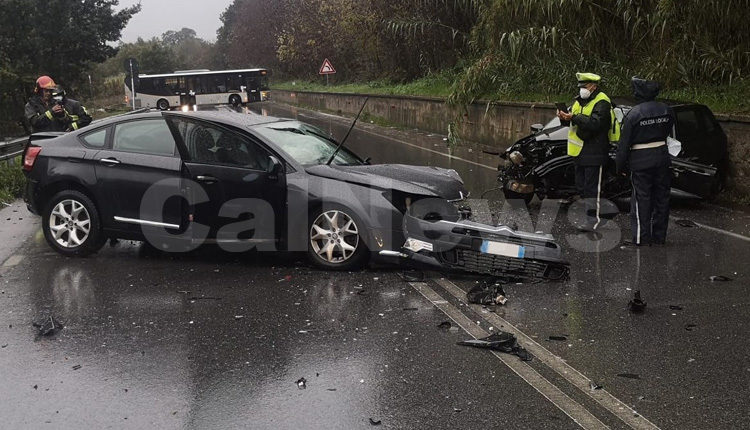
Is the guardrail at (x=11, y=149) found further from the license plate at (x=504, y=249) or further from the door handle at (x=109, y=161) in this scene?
the license plate at (x=504, y=249)

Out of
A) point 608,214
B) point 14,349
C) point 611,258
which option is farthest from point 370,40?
point 14,349

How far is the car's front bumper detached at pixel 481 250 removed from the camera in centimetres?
670

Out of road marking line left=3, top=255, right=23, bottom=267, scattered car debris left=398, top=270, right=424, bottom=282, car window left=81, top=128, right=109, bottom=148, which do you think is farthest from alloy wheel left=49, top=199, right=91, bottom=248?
scattered car debris left=398, top=270, right=424, bottom=282

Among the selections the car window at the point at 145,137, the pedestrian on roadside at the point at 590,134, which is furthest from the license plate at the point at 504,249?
the car window at the point at 145,137

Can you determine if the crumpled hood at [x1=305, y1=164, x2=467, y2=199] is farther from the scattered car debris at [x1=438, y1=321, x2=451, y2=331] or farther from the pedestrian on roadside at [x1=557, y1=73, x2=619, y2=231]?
the pedestrian on roadside at [x1=557, y1=73, x2=619, y2=231]

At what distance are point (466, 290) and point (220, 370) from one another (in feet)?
8.36

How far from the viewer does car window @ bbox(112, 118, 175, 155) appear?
7.70 metres

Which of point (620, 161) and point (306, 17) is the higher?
point (306, 17)

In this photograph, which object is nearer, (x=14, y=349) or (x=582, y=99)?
(x=14, y=349)

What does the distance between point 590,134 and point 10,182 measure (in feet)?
32.3

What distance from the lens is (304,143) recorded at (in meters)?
8.01

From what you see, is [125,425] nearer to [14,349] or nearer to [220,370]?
[220,370]

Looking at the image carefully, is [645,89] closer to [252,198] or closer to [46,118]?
[252,198]

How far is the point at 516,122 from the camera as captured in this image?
19781mm
